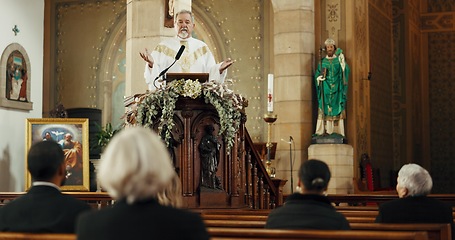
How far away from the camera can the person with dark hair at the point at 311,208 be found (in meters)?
4.03

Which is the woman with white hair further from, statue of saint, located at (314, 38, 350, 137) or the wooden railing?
statue of saint, located at (314, 38, 350, 137)

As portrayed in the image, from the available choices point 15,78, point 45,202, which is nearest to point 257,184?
point 45,202

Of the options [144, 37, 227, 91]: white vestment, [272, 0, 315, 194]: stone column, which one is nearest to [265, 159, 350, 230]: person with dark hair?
[144, 37, 227, 91]: white vestment

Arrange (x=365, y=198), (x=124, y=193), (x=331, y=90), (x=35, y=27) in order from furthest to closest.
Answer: (x=35, y=27) < (x=331, y=90) < (x=365, y=198) < (x=124, y=193)

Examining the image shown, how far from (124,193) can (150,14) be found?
775 centimetres

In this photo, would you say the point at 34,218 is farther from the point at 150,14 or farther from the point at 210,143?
the point at 150,14

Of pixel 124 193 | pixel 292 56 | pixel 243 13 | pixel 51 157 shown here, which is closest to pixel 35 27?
pixel 243 13

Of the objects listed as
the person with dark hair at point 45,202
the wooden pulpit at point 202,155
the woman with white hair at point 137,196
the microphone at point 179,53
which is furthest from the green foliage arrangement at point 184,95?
the woman with white hair at point 137,196

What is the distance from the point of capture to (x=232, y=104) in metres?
7.36

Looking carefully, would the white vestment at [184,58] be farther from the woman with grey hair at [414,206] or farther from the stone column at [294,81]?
the stone column at [294,81]

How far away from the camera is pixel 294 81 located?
565 inches

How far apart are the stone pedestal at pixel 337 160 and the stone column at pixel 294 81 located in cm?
39

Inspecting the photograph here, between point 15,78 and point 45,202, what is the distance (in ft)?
40.3

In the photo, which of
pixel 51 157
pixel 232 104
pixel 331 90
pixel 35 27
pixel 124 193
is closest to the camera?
pixel 124 193
